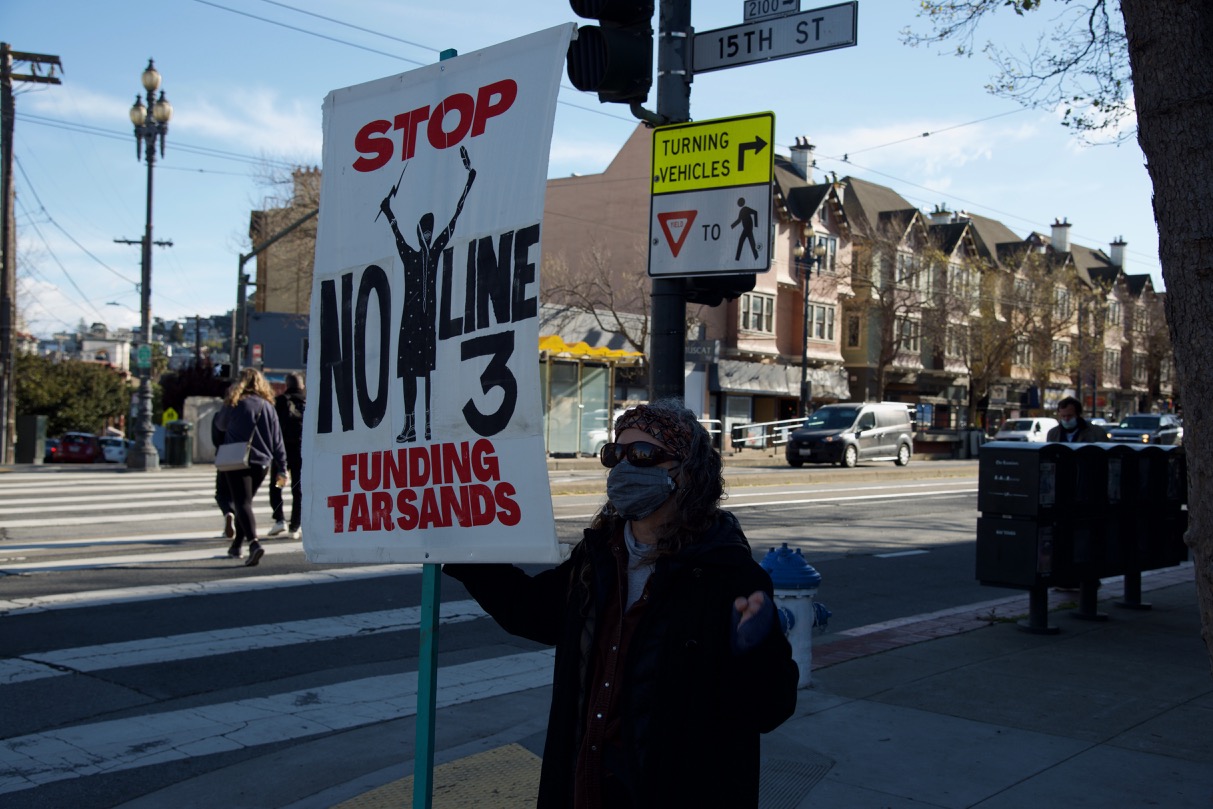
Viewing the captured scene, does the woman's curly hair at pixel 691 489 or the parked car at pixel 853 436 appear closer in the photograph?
the woman's curly hair at pixel 691 489

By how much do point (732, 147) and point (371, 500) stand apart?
276 cm

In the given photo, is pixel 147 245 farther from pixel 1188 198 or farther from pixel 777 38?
pixel 1188 198

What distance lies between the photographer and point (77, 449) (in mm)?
34062

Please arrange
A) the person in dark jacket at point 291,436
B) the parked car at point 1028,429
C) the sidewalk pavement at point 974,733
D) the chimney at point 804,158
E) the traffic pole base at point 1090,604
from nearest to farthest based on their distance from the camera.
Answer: the sidewalk pavement at point 974,733, the traffic pole base at point 1090,604, the person in dark jacket at point 291,436, the parked car at point 1028,429, the chimney at point 804,158

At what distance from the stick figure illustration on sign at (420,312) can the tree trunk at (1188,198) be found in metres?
2.18

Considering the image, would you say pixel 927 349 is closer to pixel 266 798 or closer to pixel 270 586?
pixel 270 586

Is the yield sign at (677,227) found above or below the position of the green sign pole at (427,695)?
above

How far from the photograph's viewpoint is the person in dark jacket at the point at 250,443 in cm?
1037

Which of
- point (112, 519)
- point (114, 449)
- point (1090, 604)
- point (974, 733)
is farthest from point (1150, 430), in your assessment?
point (974, 733)

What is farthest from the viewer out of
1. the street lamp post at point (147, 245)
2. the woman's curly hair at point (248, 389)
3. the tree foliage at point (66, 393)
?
the tree foliage at point (66, 393)

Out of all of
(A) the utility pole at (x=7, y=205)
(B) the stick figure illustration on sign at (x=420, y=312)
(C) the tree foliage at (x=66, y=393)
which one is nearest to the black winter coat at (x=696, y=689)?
(B) the stick figure illustration on sign at (x=420, y=312)

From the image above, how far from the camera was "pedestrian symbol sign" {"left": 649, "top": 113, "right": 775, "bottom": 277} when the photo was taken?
500 centimetres

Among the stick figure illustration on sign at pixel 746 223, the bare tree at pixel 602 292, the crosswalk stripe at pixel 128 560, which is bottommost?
the crosswalk stripe at pixel 128 560

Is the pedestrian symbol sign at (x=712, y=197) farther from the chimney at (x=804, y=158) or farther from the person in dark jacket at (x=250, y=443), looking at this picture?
the chimney at (x=804, y=158)
